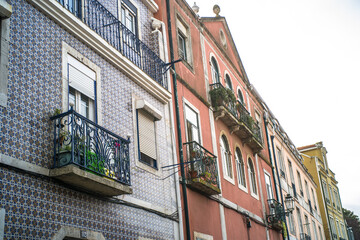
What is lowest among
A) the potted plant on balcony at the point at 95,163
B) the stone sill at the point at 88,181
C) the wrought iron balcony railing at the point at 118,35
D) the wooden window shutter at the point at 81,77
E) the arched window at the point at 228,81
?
the stone sill at the point at 88,181

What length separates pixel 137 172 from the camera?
1087 cm

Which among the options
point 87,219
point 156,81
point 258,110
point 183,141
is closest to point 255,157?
point 258,110

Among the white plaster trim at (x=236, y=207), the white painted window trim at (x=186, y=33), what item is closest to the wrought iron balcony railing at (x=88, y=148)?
the white plaster trim at (x=236, y=207)

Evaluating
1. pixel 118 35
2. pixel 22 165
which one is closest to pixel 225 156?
pixel 118 35

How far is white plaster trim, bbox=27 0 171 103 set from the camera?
9156 mm

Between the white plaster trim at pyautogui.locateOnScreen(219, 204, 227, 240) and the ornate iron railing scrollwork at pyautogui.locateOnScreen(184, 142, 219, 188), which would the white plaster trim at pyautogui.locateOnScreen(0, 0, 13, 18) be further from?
the white plaster trim at pyautogui.locateOnScreen(219, 204, 227, 240)

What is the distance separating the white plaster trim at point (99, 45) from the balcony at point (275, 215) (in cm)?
955

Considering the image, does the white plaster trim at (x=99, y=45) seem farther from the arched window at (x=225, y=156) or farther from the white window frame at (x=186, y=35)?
the arched window at (x=225, y=156)

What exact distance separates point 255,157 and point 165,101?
29.7ft

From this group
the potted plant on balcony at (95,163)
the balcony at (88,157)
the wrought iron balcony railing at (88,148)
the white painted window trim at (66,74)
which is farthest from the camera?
the white painted window trim at (66,74)

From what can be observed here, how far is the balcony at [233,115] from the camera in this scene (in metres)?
17.0

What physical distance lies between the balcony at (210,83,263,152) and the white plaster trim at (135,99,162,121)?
4921 millimetres

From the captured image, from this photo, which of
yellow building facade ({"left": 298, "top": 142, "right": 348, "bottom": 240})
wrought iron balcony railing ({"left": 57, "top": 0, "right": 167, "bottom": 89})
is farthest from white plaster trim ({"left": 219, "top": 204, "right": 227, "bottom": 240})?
yellow building facade ({"left": 298, "top": 142, "right": 348, "bottom": 240})

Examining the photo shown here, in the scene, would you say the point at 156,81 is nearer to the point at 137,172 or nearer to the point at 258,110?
the point at 137,172
